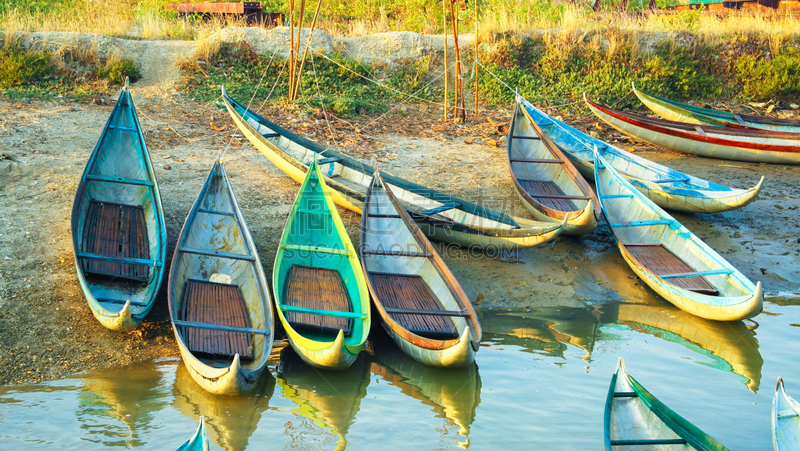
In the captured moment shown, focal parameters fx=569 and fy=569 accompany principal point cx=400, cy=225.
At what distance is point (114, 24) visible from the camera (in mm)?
15922

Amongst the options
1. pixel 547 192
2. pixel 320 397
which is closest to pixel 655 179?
pixel 547 192

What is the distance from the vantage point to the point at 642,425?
462cm

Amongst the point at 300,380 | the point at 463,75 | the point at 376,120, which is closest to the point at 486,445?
the point at 300,380

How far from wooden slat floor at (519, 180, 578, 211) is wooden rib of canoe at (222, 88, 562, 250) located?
1326 mm

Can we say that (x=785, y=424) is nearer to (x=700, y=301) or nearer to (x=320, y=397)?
(x=700, y=301)

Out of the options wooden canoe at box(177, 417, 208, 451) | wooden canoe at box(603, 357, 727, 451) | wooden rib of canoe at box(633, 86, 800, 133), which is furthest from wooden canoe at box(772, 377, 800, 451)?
wooden rib of canoe at box(633, 86, 800, 133)

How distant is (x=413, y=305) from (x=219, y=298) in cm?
233

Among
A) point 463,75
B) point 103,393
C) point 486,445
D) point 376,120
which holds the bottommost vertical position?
point 486,445

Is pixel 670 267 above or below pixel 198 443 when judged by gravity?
below

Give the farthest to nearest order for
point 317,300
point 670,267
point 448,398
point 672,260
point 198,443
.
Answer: point 672,260 < point 670,267 < point 317,300 < point 448,398 < point 198,443

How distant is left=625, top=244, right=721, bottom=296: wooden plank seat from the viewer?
7836mm

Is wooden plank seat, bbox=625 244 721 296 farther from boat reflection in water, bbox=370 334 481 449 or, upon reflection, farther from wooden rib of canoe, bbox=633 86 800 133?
wooden rib of canoe, bbox=633 86 800 133

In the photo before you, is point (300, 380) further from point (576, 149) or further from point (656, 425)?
point (576, 149)

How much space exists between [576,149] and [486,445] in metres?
7.92
